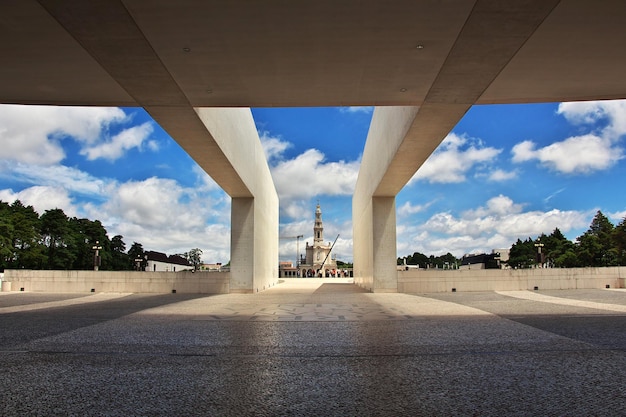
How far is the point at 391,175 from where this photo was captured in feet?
62.8

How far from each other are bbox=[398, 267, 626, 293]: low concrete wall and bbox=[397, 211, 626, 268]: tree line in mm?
10032

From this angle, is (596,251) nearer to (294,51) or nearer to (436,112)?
(436,112)

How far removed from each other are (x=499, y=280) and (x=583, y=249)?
4335 cm

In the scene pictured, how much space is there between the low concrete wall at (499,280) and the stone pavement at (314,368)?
1269cm

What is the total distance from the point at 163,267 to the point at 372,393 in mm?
82573

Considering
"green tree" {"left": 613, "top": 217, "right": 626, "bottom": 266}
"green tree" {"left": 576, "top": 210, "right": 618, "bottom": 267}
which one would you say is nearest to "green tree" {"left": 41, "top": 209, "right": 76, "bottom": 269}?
"green tree" {"left": 613, "top": 217, "right": 626, "bottom": 266}

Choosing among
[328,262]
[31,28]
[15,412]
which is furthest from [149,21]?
[328,262]

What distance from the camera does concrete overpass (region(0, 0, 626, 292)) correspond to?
738 cm

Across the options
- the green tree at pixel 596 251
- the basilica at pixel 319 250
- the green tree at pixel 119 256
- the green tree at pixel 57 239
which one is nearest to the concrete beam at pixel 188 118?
the green tree at pixel 57 239

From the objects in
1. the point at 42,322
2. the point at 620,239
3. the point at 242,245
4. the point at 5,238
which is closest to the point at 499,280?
the point at 242,245

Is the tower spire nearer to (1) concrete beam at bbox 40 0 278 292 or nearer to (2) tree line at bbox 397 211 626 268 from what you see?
(2) tree line at bbox 397 211 626 268

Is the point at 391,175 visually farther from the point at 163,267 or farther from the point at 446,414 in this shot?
the point at 163,267

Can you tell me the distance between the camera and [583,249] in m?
58.5

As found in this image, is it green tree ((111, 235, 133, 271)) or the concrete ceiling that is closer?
the concrete ceiling
